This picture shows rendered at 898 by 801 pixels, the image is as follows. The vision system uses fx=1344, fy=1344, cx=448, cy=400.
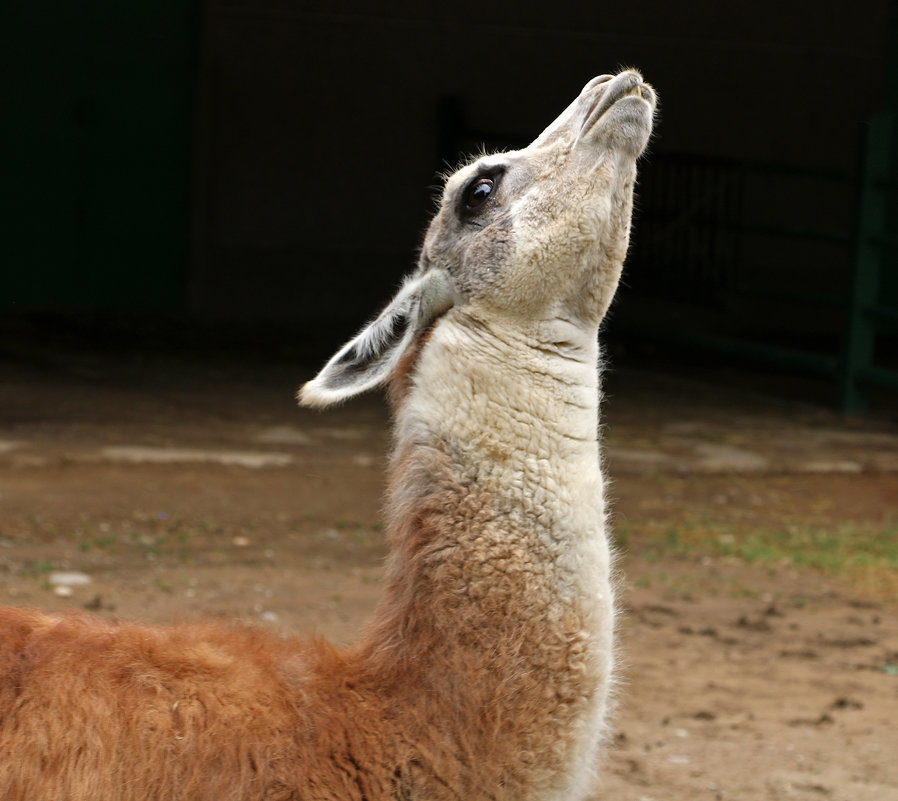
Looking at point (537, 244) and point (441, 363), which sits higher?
point (537, 244)

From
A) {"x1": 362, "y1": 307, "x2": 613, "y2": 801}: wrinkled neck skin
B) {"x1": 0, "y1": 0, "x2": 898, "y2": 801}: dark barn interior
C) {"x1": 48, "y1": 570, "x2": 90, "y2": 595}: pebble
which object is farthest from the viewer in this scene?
{"x1": 48, "y1": 570, "x2": 90, "y2": 595}: pebble

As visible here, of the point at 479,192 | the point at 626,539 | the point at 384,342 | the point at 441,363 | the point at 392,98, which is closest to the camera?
the point at 441,363

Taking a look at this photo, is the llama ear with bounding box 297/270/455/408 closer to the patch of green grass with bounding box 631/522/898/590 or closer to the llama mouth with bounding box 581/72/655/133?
the llama mouth with bounding box 581/72/655/133

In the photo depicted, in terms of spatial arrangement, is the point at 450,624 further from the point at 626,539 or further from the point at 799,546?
the point at 799,546

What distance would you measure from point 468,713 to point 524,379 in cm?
63

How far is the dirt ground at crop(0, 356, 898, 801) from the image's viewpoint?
13.8 ft

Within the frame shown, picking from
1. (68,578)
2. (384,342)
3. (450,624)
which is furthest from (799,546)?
(450,624)

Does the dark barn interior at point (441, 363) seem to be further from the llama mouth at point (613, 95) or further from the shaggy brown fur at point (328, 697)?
the llama mouth at point (613, 95)

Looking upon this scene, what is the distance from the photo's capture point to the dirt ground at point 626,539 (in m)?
4.21

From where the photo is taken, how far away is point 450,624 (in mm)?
2414

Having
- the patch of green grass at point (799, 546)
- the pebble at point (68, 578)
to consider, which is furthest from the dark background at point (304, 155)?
the pebble at point (68, 578)

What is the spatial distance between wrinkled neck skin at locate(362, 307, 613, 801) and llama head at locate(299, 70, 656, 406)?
0.20ft

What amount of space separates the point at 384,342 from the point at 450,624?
0.59 metres

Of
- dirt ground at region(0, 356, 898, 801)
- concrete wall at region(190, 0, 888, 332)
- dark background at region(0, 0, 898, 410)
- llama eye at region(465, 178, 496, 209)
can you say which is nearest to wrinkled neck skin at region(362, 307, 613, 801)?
llama eye at region(465, 178, 496, 209)
